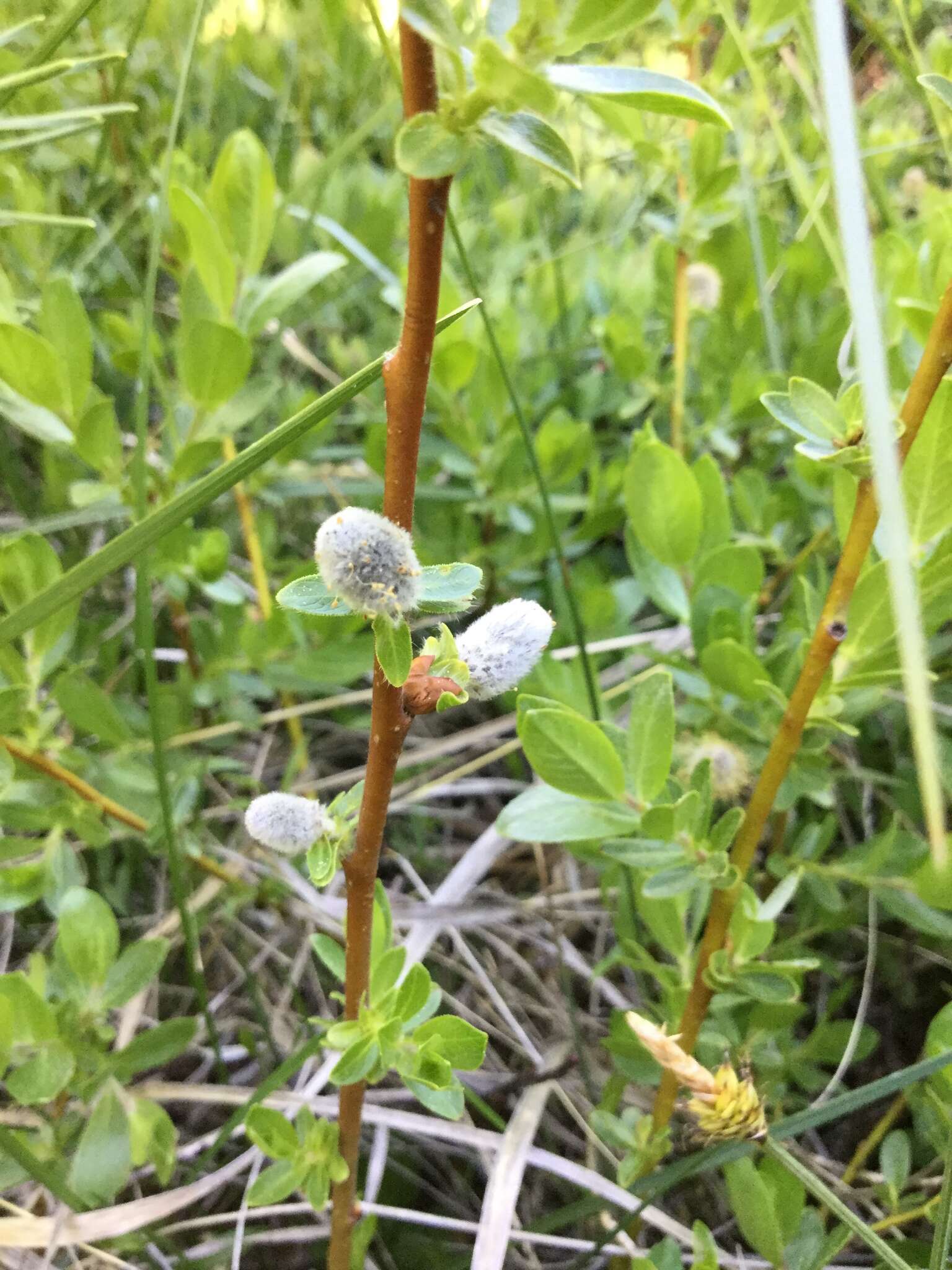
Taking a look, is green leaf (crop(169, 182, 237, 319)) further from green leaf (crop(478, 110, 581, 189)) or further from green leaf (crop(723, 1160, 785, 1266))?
green leaf (crop(723, 1160, 785, 1266))

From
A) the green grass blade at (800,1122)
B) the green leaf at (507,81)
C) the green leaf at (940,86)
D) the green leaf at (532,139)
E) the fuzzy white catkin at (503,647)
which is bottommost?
the green grass blade at (800,1122)

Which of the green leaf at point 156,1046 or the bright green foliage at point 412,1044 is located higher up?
the bright green foliage at point 412,1044

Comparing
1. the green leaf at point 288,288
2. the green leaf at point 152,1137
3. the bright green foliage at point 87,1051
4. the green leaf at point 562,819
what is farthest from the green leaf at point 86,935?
the green leaf at point 288,288

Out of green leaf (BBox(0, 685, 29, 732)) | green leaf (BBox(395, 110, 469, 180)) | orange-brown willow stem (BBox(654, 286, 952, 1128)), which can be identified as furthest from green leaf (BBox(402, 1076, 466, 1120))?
green leaf (BBox(395, 110, 469, 180))

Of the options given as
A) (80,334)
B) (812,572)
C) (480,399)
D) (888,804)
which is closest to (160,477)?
(80,334)

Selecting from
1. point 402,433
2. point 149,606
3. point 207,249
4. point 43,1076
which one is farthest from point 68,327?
point 43,1076

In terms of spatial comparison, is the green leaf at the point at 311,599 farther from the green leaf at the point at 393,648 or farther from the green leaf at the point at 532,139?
the green leaf at the point at 532,139
